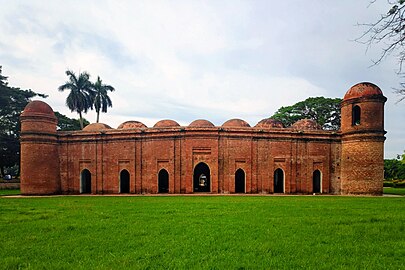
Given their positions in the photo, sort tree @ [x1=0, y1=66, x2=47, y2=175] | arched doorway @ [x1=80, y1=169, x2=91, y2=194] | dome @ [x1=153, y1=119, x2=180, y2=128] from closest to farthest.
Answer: arched doorway @ [x1=80, y1=169, x2=91, y2=194], dome @ [x1=153, y1=119, x2=180, y2=128], tree @ [x1=0, y1=66, x2=47, y2=175]

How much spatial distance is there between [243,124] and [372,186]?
32.0ft

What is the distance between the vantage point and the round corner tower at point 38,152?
65.4 ft

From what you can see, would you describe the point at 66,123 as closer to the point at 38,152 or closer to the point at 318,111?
the point at 38,152

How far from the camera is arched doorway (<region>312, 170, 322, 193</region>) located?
21.4m

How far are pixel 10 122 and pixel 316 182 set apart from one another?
29596mm

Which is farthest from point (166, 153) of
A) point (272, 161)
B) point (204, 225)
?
point (204, 225)

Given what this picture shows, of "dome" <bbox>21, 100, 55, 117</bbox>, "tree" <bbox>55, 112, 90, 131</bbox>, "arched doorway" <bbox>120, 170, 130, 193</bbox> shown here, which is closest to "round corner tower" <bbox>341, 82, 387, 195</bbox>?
"arched doorway" <bbox>120, 170, 130, 193</bbox>

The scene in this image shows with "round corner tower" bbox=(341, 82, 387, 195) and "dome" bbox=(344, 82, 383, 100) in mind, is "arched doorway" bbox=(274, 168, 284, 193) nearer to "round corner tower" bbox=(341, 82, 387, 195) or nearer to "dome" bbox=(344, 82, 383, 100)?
"round corner tower" bbox=(341, 82, 387, 195)

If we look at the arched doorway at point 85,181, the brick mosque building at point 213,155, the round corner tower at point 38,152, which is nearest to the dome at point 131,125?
the brick mosque building at point 213,155

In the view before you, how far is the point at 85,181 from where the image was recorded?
22250mm

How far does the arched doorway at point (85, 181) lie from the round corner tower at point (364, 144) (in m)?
18.7

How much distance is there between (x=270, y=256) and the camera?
4.62 m

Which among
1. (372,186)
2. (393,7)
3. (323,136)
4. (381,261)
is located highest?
(393,7)

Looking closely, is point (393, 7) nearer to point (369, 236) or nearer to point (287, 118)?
point (369, 236)
